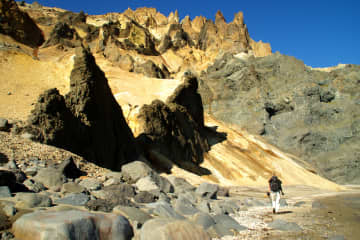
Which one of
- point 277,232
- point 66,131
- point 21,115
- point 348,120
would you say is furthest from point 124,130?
point 348,120

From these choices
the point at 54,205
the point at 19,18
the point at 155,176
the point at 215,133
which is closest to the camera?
the point at 54,205

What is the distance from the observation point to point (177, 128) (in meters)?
23.6

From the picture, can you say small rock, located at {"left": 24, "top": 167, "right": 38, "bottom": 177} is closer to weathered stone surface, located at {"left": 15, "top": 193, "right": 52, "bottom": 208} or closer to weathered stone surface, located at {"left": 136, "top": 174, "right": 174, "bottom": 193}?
weathered stone surface, located at {"left": 15, "top": 193, "right": 52, "bottom": 208}

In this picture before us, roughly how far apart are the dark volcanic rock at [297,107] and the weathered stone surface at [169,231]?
121 ft

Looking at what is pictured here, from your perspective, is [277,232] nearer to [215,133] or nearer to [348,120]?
[215,133]


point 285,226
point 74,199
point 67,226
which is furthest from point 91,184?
point 285,226

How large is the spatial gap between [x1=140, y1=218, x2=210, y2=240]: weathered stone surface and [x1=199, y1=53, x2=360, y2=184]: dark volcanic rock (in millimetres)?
36945

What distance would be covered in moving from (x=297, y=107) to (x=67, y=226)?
42.9m

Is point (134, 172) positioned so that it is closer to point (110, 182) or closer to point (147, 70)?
point (110, 182)

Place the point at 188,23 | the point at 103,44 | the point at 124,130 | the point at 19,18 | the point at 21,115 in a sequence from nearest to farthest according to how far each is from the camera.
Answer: the point at 21,115 → the point at 124,130 → the point at 19,18 → the point at 103,44 → the point at 188,23

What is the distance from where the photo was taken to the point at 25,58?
16.8 m

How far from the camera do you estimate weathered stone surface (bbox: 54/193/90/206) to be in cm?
531

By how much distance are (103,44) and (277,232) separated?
4267 cm

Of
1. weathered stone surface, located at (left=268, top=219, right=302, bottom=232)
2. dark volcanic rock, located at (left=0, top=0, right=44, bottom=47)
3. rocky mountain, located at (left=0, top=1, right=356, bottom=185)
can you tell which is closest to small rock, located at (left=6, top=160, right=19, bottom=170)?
rocky mountain, located at (left=0, top=1, right=356, bottom=185)
